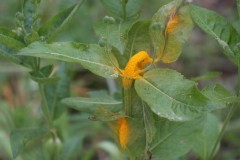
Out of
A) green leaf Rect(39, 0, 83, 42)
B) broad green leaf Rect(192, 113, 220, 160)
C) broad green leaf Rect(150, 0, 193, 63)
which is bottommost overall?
broad green leaf Rect(192, 113, 220, 160)

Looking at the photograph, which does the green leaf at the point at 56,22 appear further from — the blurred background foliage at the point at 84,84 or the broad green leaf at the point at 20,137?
the blurred background foliage at the point at 84,84

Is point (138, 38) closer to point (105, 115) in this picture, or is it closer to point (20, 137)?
point (105, 115)

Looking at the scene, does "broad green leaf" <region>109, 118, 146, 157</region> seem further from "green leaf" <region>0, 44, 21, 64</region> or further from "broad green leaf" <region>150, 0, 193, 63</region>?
"green leaf" <region>0, 44, 21, 64</region>

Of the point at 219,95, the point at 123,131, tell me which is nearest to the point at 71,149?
the point at 123,131

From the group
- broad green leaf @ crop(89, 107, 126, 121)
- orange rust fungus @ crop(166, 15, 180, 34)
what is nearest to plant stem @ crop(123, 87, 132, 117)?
broad green leaf @ crop(89, 107, 126, 121)

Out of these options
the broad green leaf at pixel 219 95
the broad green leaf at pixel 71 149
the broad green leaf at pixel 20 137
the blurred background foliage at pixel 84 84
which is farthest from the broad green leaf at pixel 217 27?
the blurred background foliage at pixel 84 84

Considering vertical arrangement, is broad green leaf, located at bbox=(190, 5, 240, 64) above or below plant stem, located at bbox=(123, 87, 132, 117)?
above
